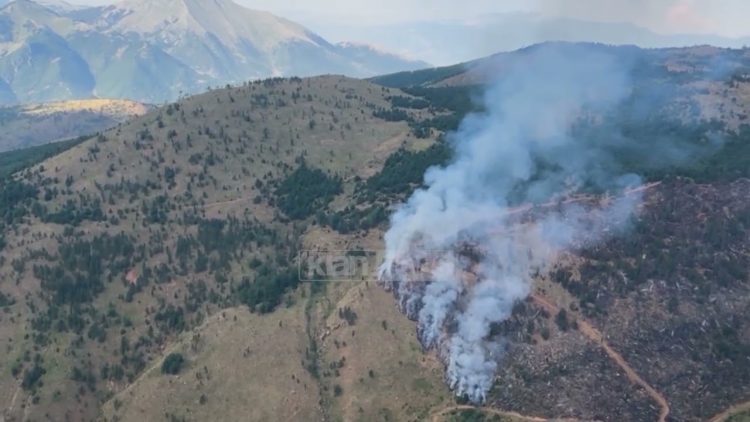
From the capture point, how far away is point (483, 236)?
452 feet

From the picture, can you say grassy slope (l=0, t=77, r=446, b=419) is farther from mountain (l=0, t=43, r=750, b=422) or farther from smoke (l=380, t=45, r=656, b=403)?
smoke (l=380, t=45, r=656, b=403)

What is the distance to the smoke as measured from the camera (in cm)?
11944

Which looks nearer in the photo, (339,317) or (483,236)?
(339,317)

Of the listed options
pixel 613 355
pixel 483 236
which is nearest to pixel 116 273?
pixel 483 236

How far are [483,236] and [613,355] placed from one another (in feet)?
109

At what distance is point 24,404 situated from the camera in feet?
394

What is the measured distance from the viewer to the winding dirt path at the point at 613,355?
109938 mm

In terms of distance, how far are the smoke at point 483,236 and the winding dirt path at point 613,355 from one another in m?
4.20

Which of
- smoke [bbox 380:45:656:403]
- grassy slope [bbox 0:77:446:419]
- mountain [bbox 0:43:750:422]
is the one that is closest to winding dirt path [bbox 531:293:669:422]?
mountain [bbox 0:43:750:422]

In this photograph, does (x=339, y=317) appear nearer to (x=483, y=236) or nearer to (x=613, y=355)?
(x=483, y=236)

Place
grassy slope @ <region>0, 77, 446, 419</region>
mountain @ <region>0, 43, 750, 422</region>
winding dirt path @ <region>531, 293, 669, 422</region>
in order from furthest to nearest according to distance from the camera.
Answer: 1. grassy slope @ <region>0, 77, 446, 419</region>
2. mountain @ <region>0, 43, 750, 422</region>
3. winding dirt path @ <region>531, 293, 669, 422</region>

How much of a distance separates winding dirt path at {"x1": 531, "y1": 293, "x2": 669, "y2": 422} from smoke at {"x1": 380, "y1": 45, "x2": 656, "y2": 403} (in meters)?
4.20

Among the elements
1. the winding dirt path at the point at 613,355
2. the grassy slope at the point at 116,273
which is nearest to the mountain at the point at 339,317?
the winding dirt path at the point at 613,355

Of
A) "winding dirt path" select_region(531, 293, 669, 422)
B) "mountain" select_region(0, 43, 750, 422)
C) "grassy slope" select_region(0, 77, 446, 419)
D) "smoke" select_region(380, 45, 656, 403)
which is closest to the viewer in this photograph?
"winding dirt path" select_region(531, 293, 669, 422)
